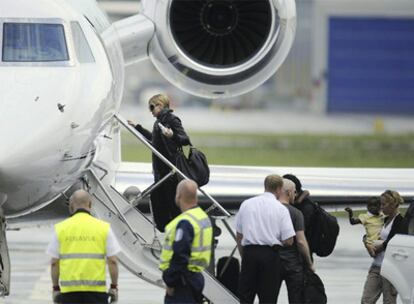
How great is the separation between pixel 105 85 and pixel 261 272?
2.47 m

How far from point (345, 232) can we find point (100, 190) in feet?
36.2

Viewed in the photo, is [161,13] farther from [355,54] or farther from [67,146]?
[355,54]

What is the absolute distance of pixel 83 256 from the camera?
10.4 metres

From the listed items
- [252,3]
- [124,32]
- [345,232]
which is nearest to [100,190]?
[124,32]

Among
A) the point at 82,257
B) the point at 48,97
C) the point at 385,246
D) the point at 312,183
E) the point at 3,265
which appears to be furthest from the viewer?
the point at 312,183

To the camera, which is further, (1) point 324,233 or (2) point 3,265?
(1) point 324,233

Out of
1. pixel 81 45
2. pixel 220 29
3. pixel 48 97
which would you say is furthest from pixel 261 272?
pixel 220 29

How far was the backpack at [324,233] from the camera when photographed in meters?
12.9

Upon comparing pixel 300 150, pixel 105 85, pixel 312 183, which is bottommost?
pixel 300 150

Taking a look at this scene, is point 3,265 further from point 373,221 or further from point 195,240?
point 373,221

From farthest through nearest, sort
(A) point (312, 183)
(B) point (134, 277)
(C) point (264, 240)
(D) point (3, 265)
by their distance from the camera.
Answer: (B) point (134, 277)
(A) point (312, 183)
(D) point (3, 265)
(C) point (264, 240)

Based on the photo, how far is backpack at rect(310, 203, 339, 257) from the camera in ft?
42.3

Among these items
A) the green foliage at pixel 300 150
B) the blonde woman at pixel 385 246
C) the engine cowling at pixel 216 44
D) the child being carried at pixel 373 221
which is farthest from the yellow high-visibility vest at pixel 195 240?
the green foliage at pixel 300 150

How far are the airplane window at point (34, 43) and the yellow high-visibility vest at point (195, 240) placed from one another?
107 inches
